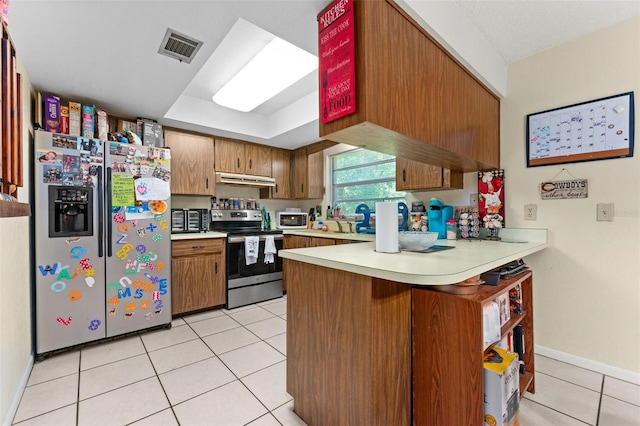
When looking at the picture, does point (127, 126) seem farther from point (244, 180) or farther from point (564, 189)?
point (564, 189)

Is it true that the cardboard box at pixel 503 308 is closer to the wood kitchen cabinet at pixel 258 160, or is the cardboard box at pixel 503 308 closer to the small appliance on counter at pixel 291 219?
the small appliance on counter at pixel 291 219

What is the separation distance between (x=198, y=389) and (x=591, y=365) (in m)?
2.79

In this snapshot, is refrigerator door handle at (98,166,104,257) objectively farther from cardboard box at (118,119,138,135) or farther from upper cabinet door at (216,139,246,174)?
upper cabinet door at (216,139,246,174)

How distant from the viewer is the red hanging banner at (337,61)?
137cm

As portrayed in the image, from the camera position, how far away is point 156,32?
69.2 inches

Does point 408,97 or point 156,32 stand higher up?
point 156,32

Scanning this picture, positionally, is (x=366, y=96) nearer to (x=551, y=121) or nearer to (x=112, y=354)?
(x=551, y=121)

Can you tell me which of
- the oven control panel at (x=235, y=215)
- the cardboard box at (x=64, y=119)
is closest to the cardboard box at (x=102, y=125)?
the cardboard box at (x=64, y=119)

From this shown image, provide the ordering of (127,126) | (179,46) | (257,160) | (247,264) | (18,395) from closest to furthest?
(18,395)
(179,46)
(127,126)
(247,264)
(257,160)

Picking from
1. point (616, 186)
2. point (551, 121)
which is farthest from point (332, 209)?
point (616, 186)

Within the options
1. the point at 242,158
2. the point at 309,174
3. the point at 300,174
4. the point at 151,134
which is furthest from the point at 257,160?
the point at 151,134

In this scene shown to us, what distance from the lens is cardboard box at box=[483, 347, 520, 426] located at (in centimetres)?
117

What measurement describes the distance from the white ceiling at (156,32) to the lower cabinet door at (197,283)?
1.65 metres

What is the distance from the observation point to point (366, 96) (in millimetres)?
1339
